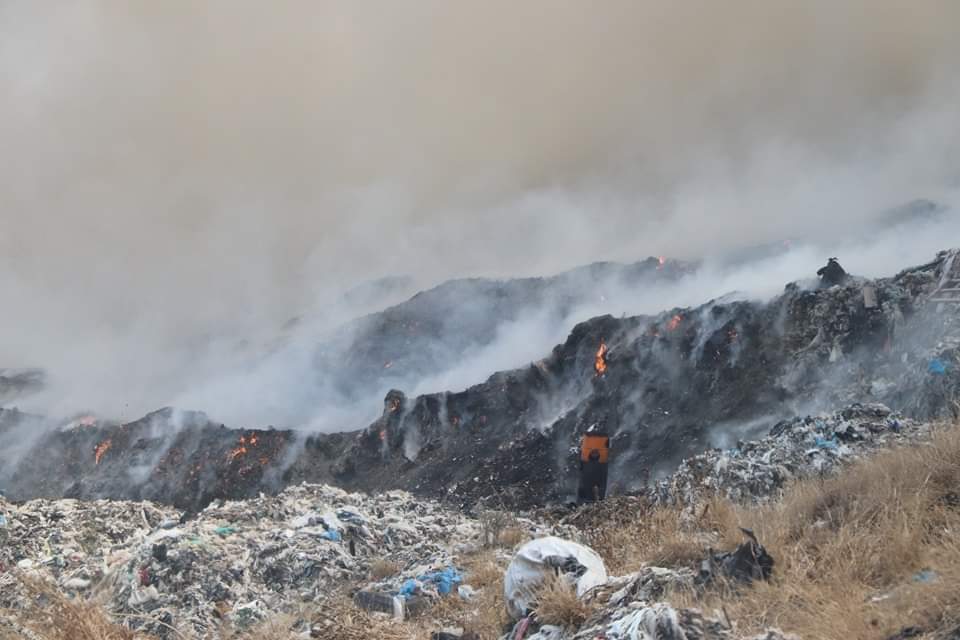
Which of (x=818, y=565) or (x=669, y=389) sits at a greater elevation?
(x=669, y=389)

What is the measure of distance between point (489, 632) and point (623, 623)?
167 cm

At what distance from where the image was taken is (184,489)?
37.8 m

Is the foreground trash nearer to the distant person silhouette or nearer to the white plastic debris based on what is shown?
the white plastic debris

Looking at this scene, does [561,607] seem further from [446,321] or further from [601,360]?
[446,321]

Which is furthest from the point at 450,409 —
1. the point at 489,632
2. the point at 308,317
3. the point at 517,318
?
the point at 308,317

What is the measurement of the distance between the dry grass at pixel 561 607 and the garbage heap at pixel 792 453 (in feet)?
22.9

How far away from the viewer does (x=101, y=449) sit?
48531 millimetres

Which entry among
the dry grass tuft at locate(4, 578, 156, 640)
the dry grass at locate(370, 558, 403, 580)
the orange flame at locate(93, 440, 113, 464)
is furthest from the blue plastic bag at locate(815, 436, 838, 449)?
the orange flame at locate(93, 440, 113, 464)

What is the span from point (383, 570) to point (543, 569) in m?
6.41

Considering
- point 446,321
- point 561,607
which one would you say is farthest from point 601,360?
point 446,321

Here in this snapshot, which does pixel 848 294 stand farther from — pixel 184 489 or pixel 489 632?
pixel 184 489

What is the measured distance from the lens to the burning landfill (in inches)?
188

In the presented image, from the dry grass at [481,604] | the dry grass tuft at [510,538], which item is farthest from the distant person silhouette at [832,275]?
the dry grass at [481,604]

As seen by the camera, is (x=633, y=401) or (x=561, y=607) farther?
(x=633, y=401)
